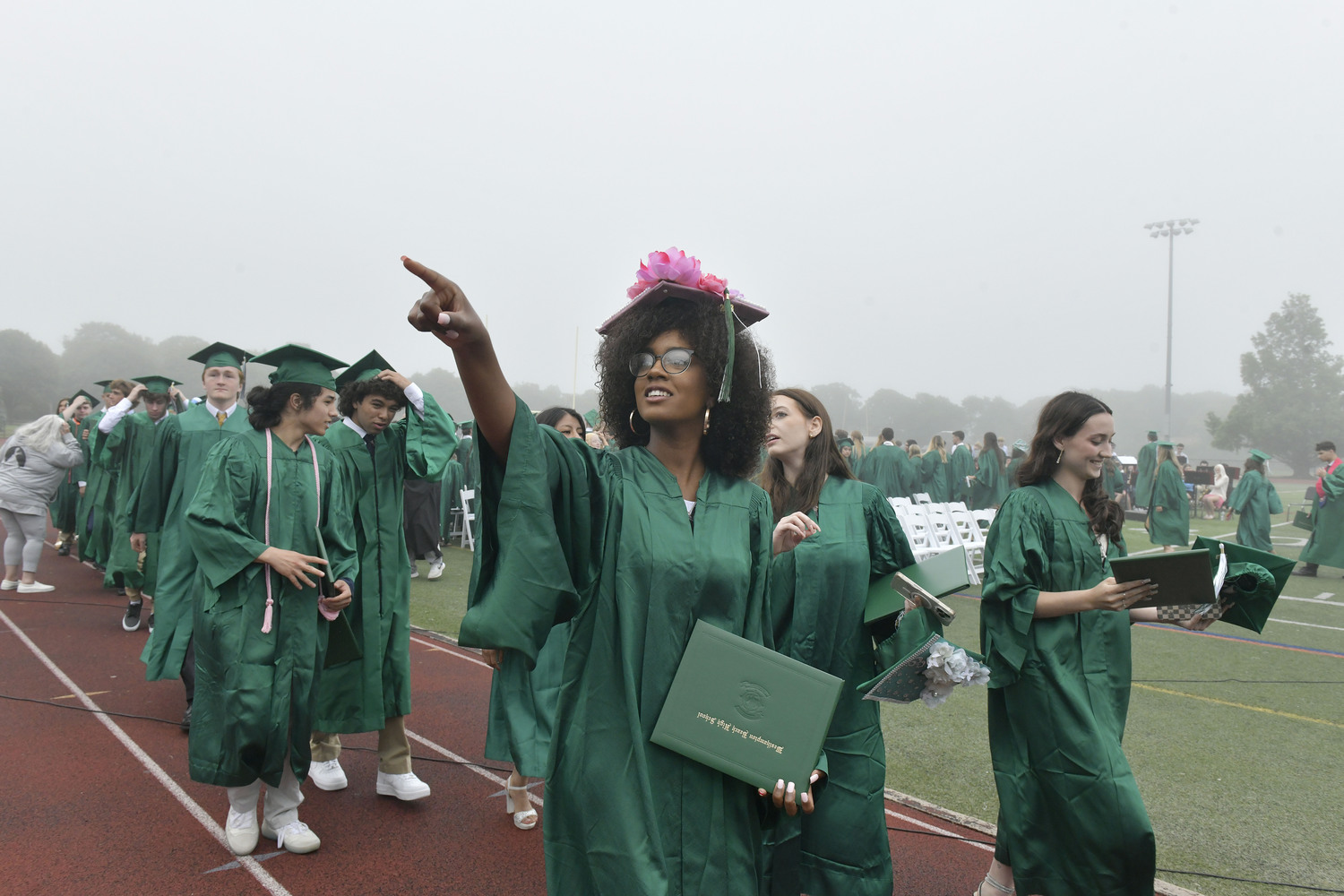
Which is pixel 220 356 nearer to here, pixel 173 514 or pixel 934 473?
pixel 173 514

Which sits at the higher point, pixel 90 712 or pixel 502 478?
pixel 502 478

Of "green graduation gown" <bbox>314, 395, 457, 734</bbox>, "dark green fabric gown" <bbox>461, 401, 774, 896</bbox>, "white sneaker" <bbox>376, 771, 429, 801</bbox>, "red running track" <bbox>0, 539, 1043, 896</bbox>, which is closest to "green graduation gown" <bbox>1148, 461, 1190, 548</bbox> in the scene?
"red running track" <bbox>0, 539, 1043, 896</bbox>

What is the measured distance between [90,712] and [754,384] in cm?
510

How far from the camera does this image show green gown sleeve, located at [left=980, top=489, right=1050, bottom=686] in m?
2.90

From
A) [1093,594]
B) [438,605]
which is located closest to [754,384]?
[1093,594]

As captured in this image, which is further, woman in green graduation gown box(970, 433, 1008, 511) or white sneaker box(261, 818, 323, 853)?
woman in green graduation gown box(970, 433, 1008, 511)

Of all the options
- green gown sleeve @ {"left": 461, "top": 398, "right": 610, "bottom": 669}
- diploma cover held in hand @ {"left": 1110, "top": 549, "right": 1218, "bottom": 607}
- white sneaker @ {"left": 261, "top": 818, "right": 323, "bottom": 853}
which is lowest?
white sneaker @ {"left": 261, "top": 818, "right": 323, "bottom": 853}

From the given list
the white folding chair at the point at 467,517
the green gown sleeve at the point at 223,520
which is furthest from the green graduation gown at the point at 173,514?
the white folding chair at the point at 467,517

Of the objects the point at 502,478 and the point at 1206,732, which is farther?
the point at 1206,732

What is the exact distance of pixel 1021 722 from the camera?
2910mm

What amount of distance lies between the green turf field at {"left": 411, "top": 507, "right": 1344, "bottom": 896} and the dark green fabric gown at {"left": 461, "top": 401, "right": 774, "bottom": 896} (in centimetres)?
269

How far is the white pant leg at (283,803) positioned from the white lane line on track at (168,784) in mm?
167

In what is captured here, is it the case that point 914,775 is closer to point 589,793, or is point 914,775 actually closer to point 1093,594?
point 1093,594

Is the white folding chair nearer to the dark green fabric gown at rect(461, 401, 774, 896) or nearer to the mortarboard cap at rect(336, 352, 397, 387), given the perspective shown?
the mortarboard cap at rect(336, 352, 397, 387)
